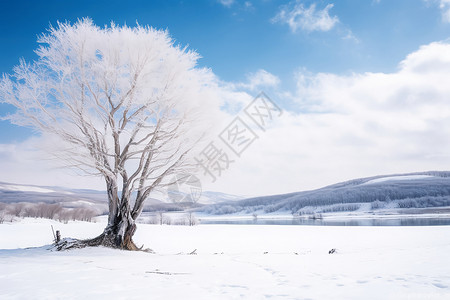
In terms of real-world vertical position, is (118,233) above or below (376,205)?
above

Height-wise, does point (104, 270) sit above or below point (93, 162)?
below

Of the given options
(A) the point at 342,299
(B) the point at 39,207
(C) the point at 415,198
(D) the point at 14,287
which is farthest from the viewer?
(C) the point at 415,198

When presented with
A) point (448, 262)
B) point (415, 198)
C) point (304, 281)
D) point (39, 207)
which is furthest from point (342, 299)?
point (415, 198)

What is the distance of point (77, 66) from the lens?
1057 cm

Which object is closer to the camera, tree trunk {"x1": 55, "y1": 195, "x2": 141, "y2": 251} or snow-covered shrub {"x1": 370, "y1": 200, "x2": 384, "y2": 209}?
tree trunk {"x1": 55, "y1": 195, "x2": 141, "y2": 251}

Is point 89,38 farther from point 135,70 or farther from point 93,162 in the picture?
point 93,162

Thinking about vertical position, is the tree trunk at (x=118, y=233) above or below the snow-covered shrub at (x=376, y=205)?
above

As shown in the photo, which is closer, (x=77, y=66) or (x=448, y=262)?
(x=448, y=262)

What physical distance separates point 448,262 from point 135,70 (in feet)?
37.0

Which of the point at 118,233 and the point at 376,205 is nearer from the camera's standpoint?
the point at 118,233

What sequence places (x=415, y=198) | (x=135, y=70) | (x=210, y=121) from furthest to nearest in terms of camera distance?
(x=415, y=198) → (x=210, y=121) → (x=135, y=70)

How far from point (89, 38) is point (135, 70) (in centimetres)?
214

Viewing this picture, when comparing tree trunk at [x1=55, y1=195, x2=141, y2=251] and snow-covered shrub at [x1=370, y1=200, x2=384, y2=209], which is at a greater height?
tree trunk at [x1=55, y1=195, x2=141, y2=251]

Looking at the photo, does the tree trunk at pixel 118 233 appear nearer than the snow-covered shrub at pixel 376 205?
Yes
